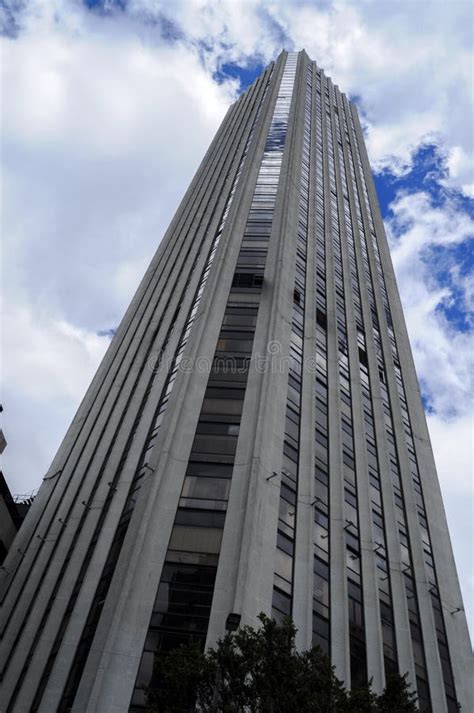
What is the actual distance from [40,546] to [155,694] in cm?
1776

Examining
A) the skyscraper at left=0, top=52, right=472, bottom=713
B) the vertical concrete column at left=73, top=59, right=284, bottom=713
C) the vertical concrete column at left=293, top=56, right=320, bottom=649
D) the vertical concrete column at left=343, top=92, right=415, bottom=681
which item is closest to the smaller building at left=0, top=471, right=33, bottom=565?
the skyscraper at left=0, top=52, right=472, bottom=713

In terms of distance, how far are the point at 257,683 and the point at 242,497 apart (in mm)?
11429

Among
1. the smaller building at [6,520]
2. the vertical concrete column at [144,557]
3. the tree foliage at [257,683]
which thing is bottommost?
the tree foliage at [257,683]

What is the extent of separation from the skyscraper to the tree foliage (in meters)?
6.13

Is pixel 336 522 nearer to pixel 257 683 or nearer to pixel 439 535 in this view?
pixel 439 535

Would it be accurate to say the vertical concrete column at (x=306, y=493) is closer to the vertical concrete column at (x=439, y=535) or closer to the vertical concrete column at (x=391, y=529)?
the vertical concrete column at (x=391, y=529)

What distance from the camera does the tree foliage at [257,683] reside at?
14.5 m

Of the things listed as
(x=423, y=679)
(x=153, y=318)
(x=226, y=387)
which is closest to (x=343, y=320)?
(x=153, y=318)

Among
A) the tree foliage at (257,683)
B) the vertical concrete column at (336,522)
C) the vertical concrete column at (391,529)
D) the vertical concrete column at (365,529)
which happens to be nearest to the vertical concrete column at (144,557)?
the tree foliage at (257,683)

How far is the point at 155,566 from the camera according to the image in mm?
23562

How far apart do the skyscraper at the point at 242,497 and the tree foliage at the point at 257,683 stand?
6133 millimetres

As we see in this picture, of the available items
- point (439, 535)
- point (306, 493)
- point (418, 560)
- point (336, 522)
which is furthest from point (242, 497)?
point (439, 535)

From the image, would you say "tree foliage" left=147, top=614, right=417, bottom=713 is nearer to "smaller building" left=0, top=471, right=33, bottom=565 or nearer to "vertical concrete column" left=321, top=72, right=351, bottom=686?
"vertical concrete column" left=321, top=72, right=351, bottom=686

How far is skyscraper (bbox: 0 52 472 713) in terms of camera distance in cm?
2314
